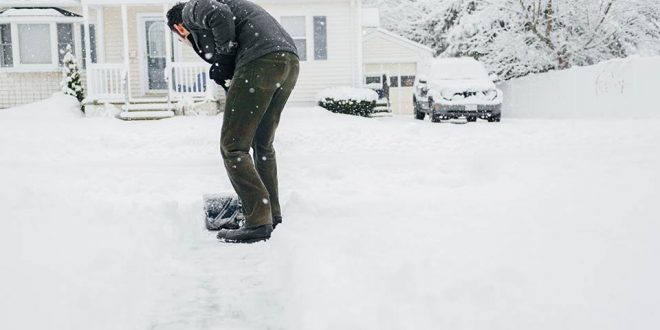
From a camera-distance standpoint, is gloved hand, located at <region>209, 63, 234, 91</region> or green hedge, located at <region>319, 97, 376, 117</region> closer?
gloved hand, located at <region>209, 63, 234, 91</region>

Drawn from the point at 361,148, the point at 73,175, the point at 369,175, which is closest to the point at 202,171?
the point at 73,175

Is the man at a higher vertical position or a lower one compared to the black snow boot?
higher

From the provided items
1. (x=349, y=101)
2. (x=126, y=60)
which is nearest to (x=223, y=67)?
(x=349, y=101)

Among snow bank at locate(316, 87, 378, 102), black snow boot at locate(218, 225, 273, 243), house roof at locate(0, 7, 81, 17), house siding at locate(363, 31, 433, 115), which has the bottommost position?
black snow boot at locate(218, 225, 273, 243)

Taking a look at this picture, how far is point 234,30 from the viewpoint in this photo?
4027 millimetres

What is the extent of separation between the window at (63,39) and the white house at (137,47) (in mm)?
29

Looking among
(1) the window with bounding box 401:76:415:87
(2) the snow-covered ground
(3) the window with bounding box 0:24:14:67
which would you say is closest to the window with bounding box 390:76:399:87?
(1) the window with bounding box 401:76:415:87

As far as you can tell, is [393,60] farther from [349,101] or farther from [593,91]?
[593,91]

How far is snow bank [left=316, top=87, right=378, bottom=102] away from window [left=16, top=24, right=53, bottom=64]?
8774 mm

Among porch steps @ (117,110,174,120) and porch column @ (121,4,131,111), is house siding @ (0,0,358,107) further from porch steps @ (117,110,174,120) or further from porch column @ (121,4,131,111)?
porch steps @ (117,110,174,120)

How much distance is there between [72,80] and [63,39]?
6.07 ft

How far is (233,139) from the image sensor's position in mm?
4125

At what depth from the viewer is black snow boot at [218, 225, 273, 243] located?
4.22m

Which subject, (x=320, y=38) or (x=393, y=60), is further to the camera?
(x=393, y=60)
